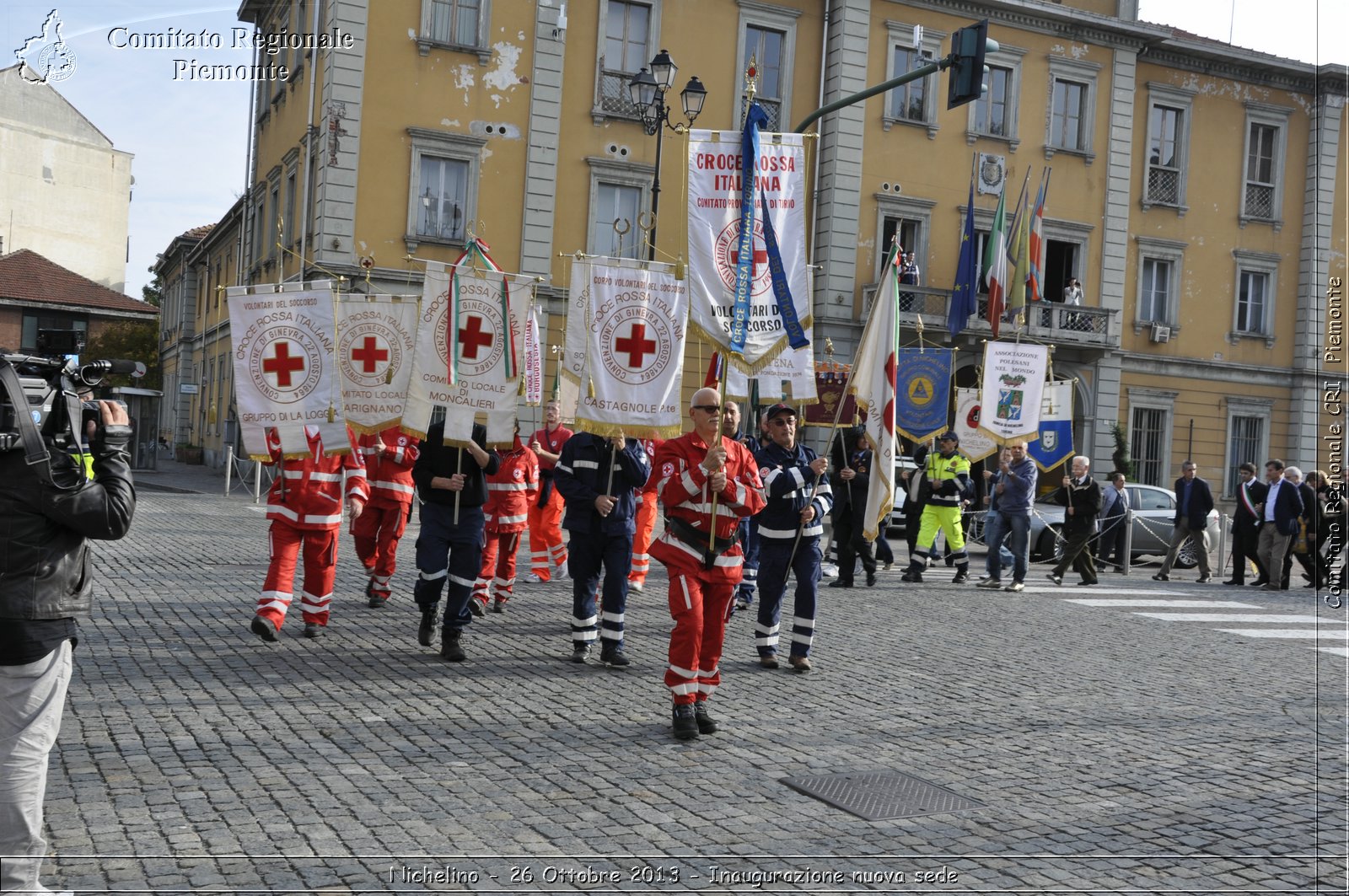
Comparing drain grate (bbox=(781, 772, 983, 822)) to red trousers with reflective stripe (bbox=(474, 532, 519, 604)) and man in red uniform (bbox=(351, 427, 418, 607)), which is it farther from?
man in red uniform (bbox=(351, 427, 418, 607))

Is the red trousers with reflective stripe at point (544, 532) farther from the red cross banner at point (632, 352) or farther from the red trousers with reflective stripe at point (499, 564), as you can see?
the red cross banner at point (632, 352)

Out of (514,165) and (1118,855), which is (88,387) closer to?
(1118,855)

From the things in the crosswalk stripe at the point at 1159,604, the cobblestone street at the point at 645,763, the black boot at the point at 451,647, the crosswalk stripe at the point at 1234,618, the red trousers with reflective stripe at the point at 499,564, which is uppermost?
the red trousers with reflective stripe at the point at 499,564

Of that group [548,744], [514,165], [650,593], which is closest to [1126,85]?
[514,165]

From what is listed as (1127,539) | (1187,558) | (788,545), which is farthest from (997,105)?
(788,545)

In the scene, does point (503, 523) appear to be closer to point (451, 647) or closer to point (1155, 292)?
point (451, 647)

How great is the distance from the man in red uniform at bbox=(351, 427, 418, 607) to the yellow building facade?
40.6 feet

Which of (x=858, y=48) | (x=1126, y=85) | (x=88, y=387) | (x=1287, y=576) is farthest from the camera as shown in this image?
(x=1126, y=85)

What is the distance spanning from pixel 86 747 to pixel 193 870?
1.84 meters

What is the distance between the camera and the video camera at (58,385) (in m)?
4.21

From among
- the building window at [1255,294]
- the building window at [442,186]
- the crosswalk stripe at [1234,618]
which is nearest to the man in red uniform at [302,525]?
the crosswalk stripe at [1234,618]

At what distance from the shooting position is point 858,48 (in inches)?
1179

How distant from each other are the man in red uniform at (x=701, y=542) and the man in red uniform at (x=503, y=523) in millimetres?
3785

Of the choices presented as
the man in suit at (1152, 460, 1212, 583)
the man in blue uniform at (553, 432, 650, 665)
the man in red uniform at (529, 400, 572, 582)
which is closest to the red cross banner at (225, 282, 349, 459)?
the man in blue uniform at (553, 432, 650, 665)
